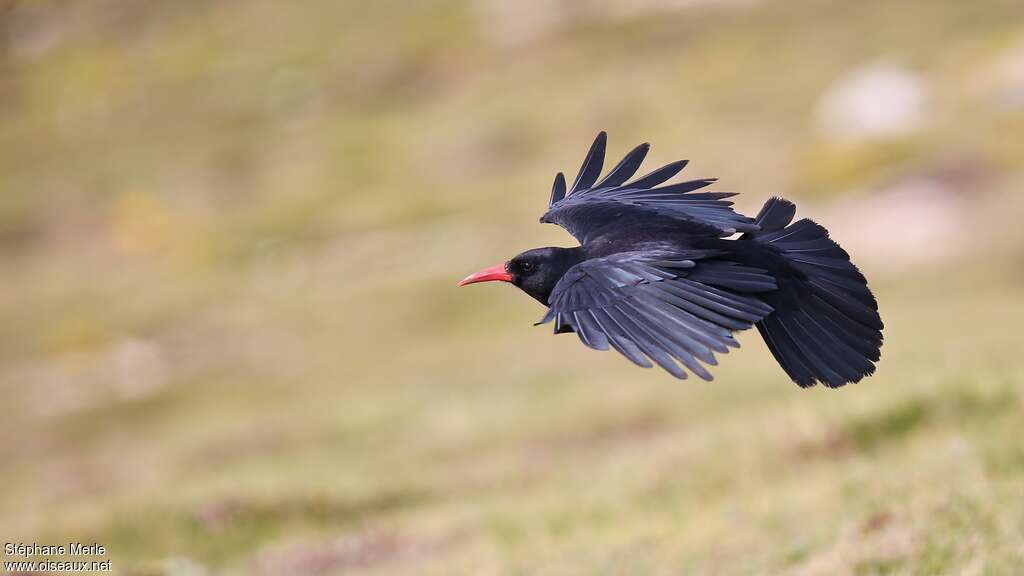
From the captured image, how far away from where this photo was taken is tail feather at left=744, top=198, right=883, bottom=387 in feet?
19.0

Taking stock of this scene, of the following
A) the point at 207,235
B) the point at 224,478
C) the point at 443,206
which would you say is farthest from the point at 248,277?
the point at 224,478

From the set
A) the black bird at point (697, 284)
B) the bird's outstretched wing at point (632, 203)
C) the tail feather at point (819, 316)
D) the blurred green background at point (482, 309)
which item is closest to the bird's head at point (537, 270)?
the black bird at point (697, 284)

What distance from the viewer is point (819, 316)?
591 cm

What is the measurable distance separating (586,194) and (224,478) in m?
9.61

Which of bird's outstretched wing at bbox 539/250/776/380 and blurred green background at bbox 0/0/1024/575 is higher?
blurred green background at bbox 0/0/1024/575

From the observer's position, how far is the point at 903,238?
1089 inches

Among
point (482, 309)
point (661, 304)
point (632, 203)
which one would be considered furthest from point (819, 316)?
point (482, 309)

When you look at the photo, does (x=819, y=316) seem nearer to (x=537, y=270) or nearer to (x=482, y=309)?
(x=537, y=270)

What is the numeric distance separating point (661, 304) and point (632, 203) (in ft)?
5.06

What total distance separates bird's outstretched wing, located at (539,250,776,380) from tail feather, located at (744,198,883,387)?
34 cm

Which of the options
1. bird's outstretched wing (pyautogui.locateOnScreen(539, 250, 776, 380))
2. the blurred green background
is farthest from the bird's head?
the blurred green background

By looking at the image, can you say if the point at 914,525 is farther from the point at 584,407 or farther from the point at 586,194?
the point at 584,407

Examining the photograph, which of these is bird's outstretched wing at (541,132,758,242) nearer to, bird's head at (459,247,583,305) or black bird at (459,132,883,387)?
black bird at (459,132,883,387)

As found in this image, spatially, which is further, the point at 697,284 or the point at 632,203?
the point at 632,203
